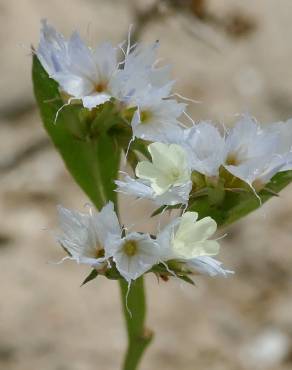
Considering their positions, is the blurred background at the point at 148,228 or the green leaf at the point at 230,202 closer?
the green leaf at the point at 230,202

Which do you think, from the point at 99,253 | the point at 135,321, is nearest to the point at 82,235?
the point at 99,253

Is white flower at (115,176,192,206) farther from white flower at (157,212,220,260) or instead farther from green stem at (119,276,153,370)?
green stem at (119,276,153,370)

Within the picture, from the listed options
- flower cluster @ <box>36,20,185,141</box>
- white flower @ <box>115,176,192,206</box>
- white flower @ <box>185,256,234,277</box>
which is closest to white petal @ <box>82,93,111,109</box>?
flower cluster @ <box>36,20,185,141</box>

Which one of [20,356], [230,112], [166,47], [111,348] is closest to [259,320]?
[111,348]

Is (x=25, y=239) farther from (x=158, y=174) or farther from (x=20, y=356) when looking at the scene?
(x=158, y=174)

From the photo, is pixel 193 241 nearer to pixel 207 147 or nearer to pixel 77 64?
pixel 207 147

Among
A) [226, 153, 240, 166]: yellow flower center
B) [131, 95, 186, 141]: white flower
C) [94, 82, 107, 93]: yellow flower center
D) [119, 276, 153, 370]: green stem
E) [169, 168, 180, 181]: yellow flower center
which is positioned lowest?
[119, 276, 153, 370]: green stem

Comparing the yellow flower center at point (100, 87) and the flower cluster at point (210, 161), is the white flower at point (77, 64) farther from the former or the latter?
the flower cluster at point (210, 161)

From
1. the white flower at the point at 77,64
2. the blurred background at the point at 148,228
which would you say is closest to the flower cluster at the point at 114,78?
the white flower at the point at 77,64
